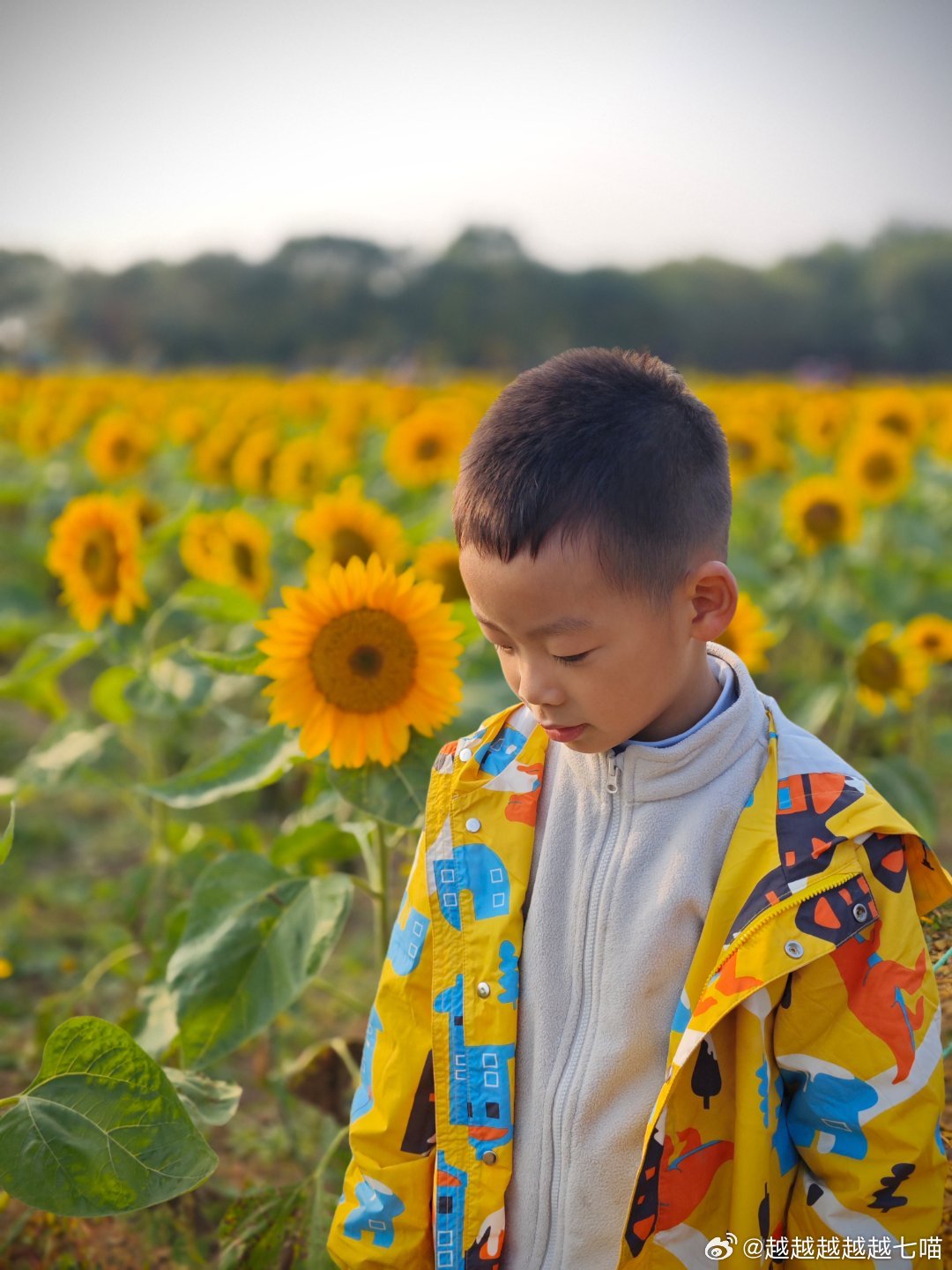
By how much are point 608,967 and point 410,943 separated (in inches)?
10.1

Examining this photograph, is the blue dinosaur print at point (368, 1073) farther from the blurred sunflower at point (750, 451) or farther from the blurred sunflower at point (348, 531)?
the blurred sunflower at point (750, 451)

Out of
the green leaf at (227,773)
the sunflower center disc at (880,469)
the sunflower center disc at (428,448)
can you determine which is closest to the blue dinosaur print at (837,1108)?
the green leaf at (227,773)

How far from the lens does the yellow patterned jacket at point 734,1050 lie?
106cm

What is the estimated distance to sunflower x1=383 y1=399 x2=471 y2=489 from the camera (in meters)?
4.09

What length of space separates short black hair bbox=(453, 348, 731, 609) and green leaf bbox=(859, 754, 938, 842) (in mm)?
1741

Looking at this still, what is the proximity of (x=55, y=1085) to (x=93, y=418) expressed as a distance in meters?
5.78

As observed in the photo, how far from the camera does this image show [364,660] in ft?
5.41

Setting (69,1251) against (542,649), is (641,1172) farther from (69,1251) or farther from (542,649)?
(69,1251)

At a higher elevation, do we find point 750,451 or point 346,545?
point 750,451

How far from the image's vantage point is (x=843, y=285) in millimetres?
32844

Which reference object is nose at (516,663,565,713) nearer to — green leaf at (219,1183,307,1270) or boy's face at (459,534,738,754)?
boy's face at (459,534,738,754)

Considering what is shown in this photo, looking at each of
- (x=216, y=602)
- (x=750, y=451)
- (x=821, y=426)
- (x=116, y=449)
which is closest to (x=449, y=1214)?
(x=216, y=602)

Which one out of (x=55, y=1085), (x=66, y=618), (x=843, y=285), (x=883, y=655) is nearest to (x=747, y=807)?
(x=55, y=1085)

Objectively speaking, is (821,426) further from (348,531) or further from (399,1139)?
(399,1139)
